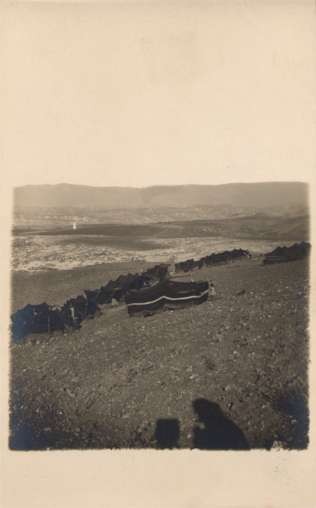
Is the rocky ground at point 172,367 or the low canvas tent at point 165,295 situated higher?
the low canvas tent at point 165,295

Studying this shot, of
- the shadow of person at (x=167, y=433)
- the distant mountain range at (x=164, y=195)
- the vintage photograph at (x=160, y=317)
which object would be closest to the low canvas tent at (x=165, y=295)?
the vintage photograph at (x=160, y=317)

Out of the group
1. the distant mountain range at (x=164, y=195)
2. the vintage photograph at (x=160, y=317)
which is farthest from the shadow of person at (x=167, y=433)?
the distant mountain range at (x=164, y=195)

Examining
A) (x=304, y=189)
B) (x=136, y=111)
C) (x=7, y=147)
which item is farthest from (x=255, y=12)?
(x=7, y=147)

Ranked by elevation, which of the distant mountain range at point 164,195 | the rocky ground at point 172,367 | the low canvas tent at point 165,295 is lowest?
the rocky ground at point 172,367

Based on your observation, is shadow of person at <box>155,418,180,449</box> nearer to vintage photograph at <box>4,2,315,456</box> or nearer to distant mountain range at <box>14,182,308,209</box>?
vintage photograph at <box>4,2,315,456</box>

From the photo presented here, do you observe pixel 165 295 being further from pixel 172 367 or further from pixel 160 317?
pixel 172 367

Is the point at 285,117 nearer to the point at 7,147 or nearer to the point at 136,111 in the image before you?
the point at 136,111

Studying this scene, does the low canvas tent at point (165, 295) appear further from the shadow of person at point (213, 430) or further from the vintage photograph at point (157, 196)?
the shadow of person at point (213, 430)

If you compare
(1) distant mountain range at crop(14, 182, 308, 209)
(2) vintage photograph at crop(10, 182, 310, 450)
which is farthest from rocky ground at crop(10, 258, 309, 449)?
(1) distant mountain range at crop(14, 182, 308, 209)

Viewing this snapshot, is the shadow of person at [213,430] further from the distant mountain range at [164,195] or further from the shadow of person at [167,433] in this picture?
the distant mountain range at [164,195]

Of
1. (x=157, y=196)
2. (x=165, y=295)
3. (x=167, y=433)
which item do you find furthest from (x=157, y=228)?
(x=167, y=433)
